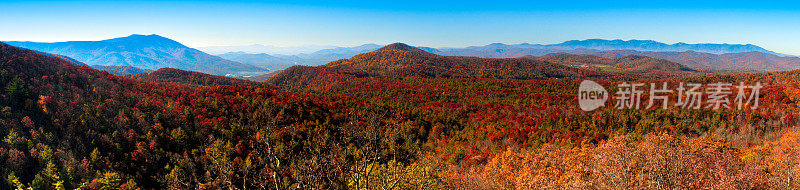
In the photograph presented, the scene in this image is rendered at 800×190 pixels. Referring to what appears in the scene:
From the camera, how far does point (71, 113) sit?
5159 centimetres

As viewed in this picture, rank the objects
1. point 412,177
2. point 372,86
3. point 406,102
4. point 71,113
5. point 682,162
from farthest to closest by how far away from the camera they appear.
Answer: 1. point 372,86
2. point 406,102
3. point 71,113
4. point 412,177
5. point 682,162

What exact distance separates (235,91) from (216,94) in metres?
8.04

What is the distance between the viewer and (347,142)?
1614cm

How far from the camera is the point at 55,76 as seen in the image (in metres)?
66.2

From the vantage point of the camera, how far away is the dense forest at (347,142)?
65.0 ft

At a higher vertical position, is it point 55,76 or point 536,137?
point 55,76

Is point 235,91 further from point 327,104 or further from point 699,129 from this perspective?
point 699,129

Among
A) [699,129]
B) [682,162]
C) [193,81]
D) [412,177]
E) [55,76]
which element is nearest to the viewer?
[682,162]

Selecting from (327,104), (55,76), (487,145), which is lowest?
(487,145)

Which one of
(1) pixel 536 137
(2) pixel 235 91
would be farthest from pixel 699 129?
(2) pixel 235 91

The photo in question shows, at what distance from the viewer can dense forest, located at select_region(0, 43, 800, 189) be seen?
65.0ft

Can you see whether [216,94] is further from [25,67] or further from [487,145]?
[487,145]

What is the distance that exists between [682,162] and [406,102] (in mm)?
102842

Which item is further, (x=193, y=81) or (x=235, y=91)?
(x=193, y=81)
